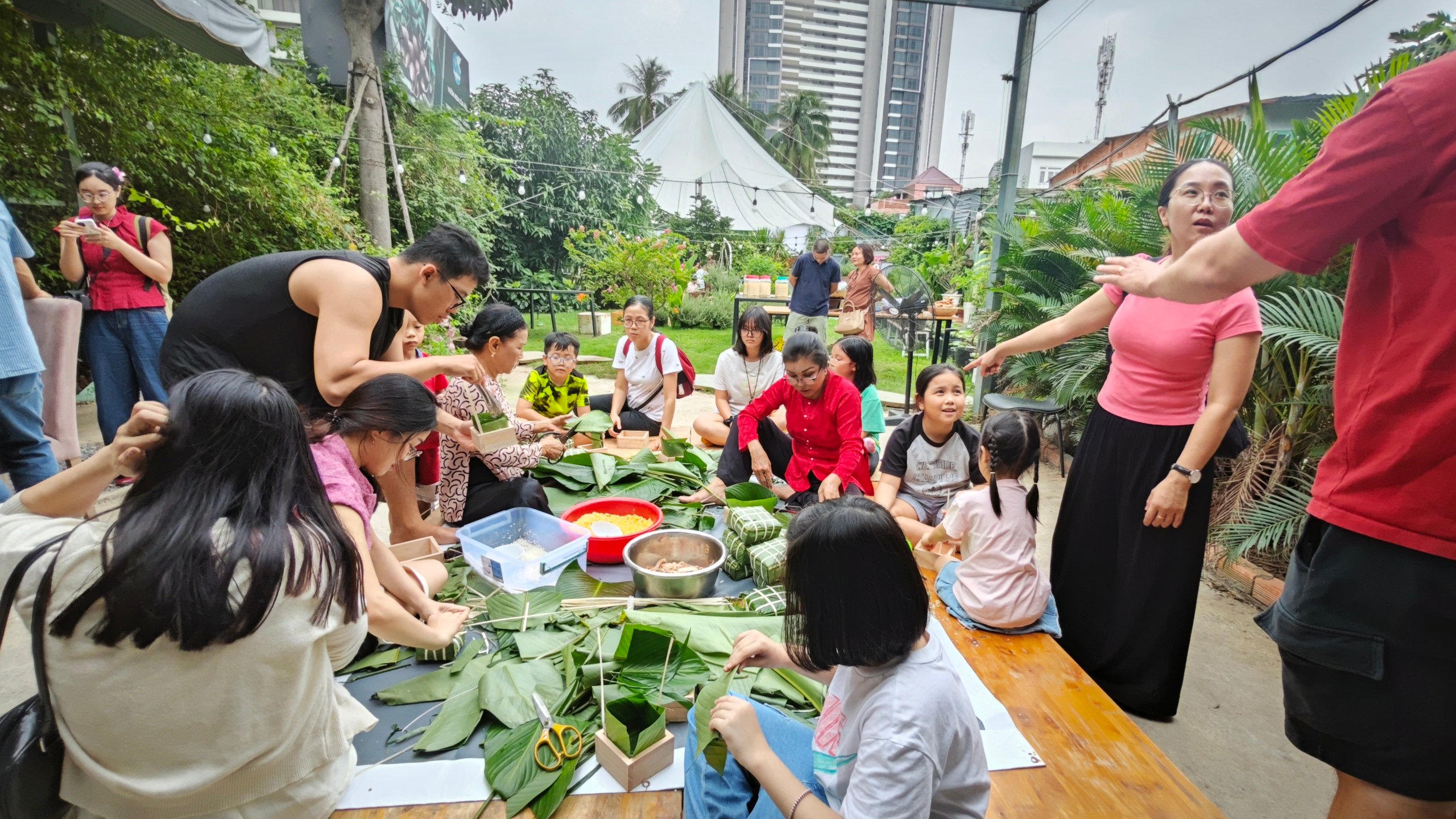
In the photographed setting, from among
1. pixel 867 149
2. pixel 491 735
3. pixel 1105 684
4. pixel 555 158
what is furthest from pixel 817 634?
pixel 867 149

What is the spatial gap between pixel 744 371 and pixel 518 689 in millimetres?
2749

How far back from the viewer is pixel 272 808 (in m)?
1.30

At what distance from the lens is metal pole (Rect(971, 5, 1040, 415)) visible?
17.0 ft

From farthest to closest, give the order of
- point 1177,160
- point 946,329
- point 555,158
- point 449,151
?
point 555,158
point 449,151
point 946,329
point 1177,160

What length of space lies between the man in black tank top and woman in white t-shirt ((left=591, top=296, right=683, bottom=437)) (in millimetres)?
2095

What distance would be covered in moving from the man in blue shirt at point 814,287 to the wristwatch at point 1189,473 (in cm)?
552

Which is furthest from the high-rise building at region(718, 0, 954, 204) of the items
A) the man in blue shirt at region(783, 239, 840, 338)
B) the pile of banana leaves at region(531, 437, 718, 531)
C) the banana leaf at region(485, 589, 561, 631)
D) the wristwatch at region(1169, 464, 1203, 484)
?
the banana leaf at region(485, 589, 561, 631)

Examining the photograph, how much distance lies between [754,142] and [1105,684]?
54.4ft

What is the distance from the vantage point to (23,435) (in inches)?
110

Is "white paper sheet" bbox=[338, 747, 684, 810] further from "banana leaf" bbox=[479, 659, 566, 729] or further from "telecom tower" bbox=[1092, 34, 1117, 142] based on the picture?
"telecom tower" bbox=[1092, 34, 1117, 142]

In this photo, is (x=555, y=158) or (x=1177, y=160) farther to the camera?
(x=555, y=158)

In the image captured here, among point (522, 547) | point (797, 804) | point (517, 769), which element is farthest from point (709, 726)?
point (522, 547)

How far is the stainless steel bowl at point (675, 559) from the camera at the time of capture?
86.3 inches

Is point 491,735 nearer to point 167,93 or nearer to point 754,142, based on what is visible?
point 167,93
